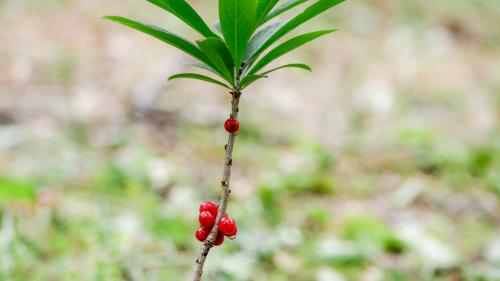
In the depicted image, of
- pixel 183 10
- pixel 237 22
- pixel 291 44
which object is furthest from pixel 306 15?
pixel 183 10

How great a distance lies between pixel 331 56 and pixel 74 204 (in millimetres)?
4797

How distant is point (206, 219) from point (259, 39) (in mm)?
492

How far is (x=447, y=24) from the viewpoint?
8.18 metres

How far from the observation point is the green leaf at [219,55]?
1153 millimetres

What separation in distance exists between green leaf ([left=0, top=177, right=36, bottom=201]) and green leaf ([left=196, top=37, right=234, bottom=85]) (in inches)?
78.7

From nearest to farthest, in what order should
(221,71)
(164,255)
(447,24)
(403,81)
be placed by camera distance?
1. (221,71)
2. (164,255)
3. (403,81)
4. (447,24)

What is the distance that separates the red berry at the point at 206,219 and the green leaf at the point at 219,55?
13.9 inches

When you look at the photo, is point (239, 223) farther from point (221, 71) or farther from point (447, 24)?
point (447, 24)

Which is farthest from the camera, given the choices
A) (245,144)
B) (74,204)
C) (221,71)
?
(245,144)

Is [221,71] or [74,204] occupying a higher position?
[74,204]

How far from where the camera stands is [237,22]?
1161 millimetres

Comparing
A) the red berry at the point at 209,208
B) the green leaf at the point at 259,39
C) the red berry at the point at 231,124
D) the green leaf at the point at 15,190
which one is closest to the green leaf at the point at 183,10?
the green leaf at the point at 259,39

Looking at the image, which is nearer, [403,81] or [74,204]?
[74,204]


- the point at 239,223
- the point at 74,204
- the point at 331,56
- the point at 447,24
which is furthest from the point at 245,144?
the point at 447,24
